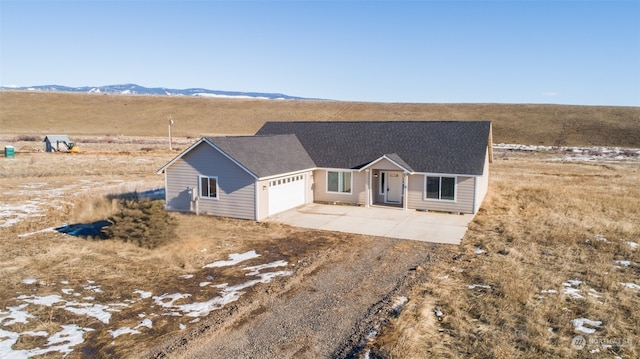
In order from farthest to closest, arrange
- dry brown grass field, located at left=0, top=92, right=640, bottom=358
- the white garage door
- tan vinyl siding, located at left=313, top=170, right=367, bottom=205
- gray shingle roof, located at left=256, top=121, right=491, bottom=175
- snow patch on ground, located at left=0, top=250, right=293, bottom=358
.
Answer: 1. tan vinyl siding, located at left=313, top=170, right=367, bottom=205
2. gray shingle roof, located at left=256, top=121, right=491, bottom=175
3. the white garage door
4. dry brown grass field, located at left=0, top=92, right=640, bottom=358
5. snow patch on ground, located at left=0, top=250, right=293, bottom=358

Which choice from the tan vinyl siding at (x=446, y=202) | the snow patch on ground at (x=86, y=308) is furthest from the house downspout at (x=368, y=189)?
the snow patch on ground at (x=86, y=308)

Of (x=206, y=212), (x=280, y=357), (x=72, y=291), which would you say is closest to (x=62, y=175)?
(x=206, y=212)

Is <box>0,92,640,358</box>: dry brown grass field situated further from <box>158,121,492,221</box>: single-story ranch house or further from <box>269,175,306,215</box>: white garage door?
<box>269,175,306,215</box>: white garage door

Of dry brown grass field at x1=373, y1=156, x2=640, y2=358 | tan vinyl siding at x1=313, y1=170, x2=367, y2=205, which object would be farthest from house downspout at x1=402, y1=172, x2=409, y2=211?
dry brown grass field at x1=373, y1=156, x2=640, y2=358

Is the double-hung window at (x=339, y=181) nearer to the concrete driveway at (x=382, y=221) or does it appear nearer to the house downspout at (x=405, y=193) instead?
the concrete driveway at (x=382, y=221)

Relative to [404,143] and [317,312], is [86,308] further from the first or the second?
[404,143]

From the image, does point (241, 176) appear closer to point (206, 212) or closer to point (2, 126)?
point (206, 212)
